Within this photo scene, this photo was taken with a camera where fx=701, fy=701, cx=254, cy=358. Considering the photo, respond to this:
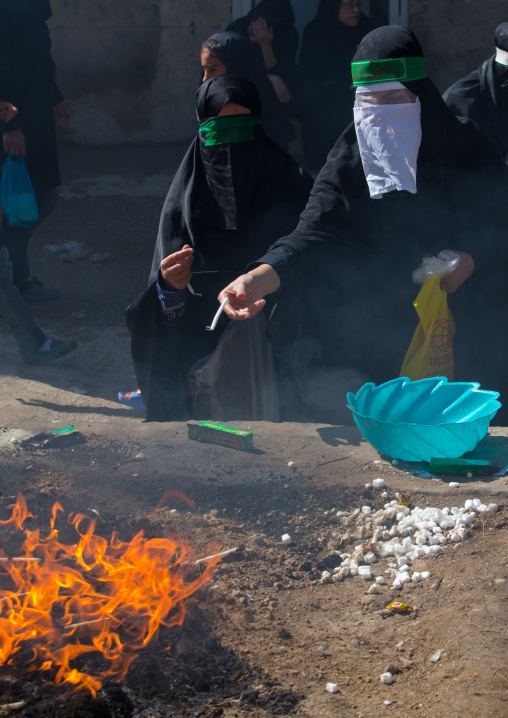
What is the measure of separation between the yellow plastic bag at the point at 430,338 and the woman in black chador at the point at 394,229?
106 millimetres

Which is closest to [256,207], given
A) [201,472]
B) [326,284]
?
[326,284]

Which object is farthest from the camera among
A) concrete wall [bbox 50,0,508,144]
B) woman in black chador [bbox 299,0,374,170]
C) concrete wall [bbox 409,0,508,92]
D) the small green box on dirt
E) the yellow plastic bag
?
concrete wall [bbox 50,0,508,144]

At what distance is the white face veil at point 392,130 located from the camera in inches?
113

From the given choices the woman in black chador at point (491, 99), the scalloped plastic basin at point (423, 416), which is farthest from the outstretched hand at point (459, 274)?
the woman in black chador at point (491, 99)

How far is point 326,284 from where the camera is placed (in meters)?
3.07

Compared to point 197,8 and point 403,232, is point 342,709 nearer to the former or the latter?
point 403,232

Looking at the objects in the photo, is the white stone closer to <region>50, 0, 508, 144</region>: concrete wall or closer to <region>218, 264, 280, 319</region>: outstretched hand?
<region>218, 264, 280, 319</region>: outstretched hand

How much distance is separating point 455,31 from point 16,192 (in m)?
4.86

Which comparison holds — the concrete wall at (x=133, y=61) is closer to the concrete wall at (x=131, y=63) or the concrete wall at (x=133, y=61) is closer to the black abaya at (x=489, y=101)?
the concrete wall at (x=131, y=63)

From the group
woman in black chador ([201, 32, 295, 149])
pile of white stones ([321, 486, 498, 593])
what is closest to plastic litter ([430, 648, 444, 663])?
pile of white stones ([321, 486, 498, 593])

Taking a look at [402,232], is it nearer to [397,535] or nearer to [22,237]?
[397,535]

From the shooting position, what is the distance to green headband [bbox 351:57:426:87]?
283 cm

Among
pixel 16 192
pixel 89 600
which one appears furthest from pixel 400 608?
pixel 16 192

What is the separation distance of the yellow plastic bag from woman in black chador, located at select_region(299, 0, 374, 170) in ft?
14.2
